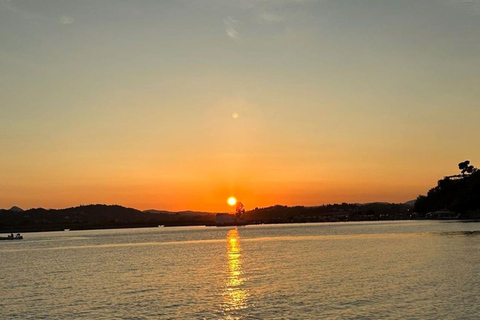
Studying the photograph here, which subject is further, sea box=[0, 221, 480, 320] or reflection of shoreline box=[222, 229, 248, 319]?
reflection of shoreline box=[222, 229, 248, 319]

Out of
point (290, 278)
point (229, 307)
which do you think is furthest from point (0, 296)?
point (290, 278)

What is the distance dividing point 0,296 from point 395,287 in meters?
41.5

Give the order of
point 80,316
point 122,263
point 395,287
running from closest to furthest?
1. point 80,316
2. point 395,287
3. point 122,263

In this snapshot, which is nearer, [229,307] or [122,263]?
[229,307]

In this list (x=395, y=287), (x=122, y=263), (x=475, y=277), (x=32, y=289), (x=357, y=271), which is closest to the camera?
(x=395, y=287)

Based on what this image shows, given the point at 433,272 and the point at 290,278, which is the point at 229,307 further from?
the point at 433,272

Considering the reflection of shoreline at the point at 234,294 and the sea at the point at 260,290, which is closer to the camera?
the sea at the point at 260,290

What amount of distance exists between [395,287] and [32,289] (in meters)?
40.6

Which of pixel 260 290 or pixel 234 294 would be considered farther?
pixel 260 290

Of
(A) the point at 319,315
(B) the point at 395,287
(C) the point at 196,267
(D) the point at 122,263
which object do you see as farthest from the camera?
(D) the point at 122,263

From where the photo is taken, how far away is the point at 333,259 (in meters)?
83.5

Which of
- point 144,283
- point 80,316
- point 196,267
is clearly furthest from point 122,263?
point 80,316

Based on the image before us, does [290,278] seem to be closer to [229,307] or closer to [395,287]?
[395,287]

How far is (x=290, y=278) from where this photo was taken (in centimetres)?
6106
